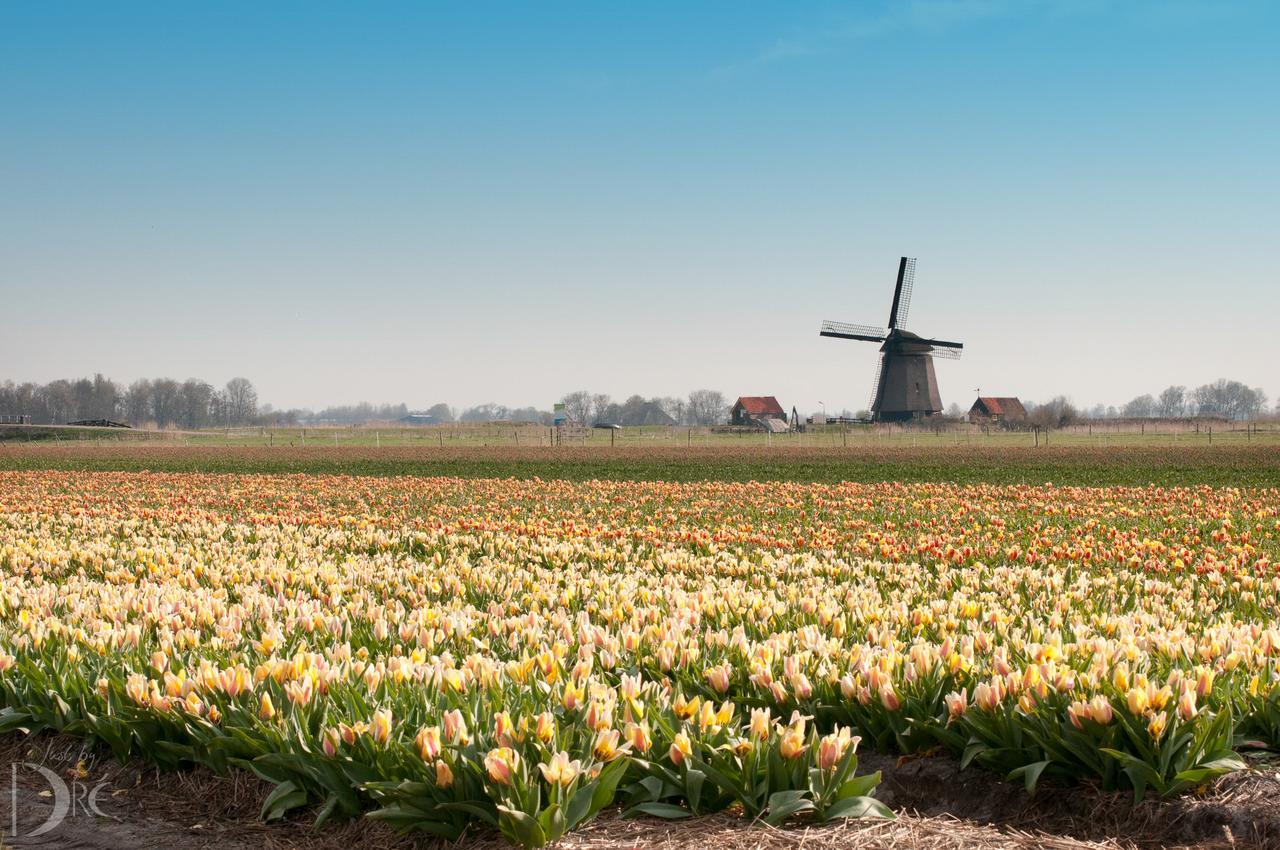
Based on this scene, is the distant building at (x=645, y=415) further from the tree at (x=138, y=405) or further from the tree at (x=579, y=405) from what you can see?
the tree at (x=138, y=405)

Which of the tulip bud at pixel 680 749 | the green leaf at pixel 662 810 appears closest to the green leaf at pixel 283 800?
the green leaf at pixel 662 810

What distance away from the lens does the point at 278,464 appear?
1764 inches

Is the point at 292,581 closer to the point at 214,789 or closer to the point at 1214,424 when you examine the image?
the point at 214,789

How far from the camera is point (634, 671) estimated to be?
5.70m

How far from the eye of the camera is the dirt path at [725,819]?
12.4 ft

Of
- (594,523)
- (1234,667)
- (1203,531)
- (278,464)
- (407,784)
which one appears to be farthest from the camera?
(278,464)

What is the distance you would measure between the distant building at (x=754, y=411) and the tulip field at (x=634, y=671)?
118279 millimetres

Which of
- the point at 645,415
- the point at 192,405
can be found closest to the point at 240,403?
the point at 192,405

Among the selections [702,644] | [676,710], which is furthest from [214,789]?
[702,644]

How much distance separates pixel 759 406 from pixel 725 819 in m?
130

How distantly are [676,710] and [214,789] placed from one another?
227 centimetres

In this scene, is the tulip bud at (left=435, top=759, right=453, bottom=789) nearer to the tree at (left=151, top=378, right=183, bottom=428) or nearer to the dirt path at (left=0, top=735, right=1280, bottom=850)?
the dirt path at (left=0, top=735, right=1280, bottom=850)

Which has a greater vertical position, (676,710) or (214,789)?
(676,710)

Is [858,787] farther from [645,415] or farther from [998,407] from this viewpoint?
[645,415]
